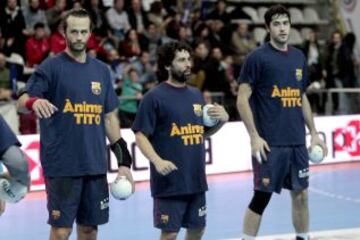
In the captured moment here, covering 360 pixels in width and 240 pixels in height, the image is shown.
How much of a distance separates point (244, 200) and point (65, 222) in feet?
18.1

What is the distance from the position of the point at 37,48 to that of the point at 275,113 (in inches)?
337

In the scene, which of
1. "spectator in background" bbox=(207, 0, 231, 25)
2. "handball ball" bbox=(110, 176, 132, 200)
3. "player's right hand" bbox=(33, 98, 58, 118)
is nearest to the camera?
"player's right hand" bbox=(33, 98, 58, 118)

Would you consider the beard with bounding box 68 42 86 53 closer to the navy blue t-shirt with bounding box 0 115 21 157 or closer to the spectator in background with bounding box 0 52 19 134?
the navy blue t-shirt with bounding box 0 115 21 157

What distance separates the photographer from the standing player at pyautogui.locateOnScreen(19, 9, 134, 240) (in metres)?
6.48

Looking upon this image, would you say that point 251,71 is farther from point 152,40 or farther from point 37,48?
point 152,40

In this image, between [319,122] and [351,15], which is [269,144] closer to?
[319,122]

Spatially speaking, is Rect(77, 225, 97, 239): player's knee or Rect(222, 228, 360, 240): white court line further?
Rect(222, 228, 360, 240): white court line

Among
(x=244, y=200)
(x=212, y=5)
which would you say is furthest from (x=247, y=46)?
(x=244, y=200)

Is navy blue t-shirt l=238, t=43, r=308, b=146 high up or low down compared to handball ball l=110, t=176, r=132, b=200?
up

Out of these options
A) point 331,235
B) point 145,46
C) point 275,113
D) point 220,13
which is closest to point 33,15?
point 145,46

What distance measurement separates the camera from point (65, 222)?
645 centimetres

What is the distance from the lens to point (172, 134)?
268 inches

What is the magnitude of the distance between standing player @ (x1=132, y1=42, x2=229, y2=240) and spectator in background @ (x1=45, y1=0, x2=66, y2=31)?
9.79 meters

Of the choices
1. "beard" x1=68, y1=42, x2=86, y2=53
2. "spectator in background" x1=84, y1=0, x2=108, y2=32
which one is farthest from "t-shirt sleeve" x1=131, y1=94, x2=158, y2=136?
"spectator in background" x1=84, y1=0, x2=108, y2=32
